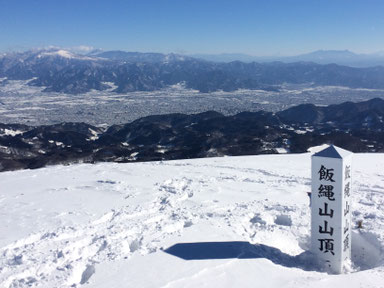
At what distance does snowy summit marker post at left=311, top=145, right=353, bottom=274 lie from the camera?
9.56m

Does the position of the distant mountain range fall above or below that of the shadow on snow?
below

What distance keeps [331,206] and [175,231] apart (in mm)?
5406

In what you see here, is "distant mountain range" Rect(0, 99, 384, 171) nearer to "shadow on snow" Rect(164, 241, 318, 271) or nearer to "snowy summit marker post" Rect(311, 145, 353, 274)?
"shadow on snow" Rect(164, 241, 318, 271)

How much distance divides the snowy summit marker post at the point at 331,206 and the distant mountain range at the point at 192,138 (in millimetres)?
39408

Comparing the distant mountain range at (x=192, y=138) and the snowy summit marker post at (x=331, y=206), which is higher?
the snowy summit marker post at (x=331, y=206)

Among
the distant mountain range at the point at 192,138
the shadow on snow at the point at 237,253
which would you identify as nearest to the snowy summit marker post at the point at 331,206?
the shadow on snow at the point at 237,253

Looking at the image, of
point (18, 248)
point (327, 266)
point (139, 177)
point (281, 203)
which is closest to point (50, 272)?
point (18, 248)

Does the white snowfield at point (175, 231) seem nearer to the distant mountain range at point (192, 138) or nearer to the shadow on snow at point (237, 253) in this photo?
the shadow on snow at point (237, 253)

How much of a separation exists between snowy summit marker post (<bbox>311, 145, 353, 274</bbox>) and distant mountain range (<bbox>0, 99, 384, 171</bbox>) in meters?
39.4

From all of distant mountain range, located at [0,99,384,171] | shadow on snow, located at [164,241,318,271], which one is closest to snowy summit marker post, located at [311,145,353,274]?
shadow on snow, located at [164,241,318,271]

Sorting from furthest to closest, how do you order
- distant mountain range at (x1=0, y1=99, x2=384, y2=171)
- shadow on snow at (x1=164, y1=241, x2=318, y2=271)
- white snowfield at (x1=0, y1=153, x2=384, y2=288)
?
distant mountain range at (x1=0, y1=99, x2=384, y2=171) → shadow on snow at (x1=164, y1=241, x2=318, y2=271) → white snowfield at (x1=0, y1=153, x2=384, y2=288)

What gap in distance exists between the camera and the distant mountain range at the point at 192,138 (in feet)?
174

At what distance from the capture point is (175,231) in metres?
12.1

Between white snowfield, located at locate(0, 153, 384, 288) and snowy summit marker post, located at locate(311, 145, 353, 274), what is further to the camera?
snowy summit marker post, located at locate(311, 145, 353, 274)
